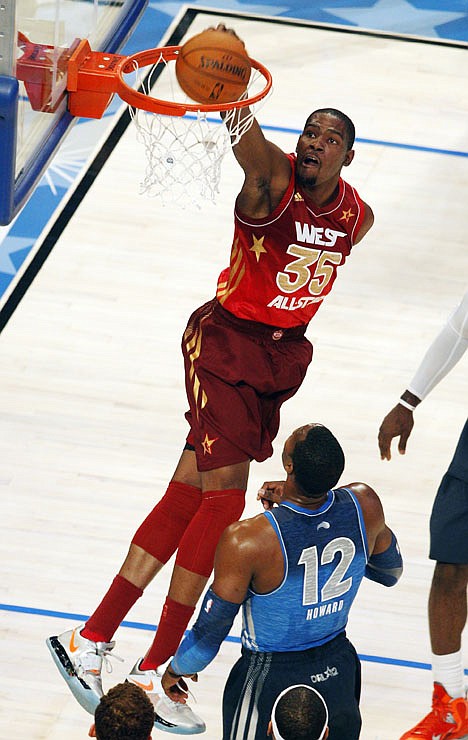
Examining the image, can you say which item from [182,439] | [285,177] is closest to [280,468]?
[182,439]

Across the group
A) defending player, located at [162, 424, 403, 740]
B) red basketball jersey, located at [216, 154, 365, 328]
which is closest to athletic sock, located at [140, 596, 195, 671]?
defending player, located at [162, 424, 403, 740]

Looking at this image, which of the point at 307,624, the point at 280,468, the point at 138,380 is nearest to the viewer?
the point at 307,624

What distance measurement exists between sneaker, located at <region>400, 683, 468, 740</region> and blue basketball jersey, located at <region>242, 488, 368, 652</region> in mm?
1016

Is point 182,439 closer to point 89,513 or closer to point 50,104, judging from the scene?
point 89,513

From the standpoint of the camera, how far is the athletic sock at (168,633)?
4.85m

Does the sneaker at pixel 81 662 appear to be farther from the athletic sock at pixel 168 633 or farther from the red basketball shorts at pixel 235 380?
the red basketball shorts at pixel 235 380

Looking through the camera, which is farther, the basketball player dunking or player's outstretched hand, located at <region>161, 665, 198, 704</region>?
the basketball player dunking

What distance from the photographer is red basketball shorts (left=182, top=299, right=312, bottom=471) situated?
16.3 feet

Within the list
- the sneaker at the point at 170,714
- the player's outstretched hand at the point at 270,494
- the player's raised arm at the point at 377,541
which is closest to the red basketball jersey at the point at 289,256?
the player's outstretched hand at the point at 270,494

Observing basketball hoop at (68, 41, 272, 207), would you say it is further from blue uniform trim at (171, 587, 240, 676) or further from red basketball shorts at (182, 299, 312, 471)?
blue uniform trim at (171, 587, 240, 676)

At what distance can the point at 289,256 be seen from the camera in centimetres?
498

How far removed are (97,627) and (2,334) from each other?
2.78m

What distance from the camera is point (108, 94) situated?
204 inches

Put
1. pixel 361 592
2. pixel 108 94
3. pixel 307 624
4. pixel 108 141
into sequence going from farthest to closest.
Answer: pixel 108 141, pixel 361 592, pixel 108 94, pixel 307 624
